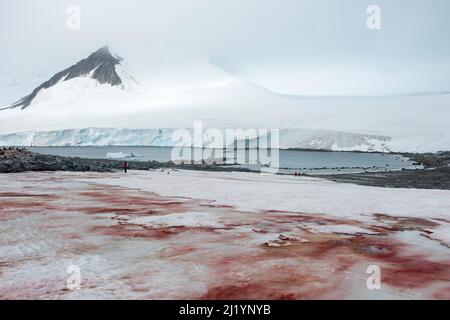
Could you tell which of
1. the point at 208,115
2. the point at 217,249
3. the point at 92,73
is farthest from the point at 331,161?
the point at 92,73

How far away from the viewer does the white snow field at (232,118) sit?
290ft

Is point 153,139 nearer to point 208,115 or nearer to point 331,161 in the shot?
point 208,115

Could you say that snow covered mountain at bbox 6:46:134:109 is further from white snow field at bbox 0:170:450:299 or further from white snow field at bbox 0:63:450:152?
white snow field at bbox 0:170:450:299

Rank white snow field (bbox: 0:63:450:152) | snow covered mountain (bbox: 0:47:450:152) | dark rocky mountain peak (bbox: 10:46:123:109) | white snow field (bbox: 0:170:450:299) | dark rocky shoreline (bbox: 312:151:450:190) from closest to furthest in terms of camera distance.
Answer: white snow field (bbox: 0:170:450:299) < dark rocky shoreline (bbox: 312:151:450:190) < white snow field (bbox: 0:63:450:152) < snow covered mountain (bbox: 0:47:450:152) < dark rocky mountain peak (bbox: 10:46:123:109)

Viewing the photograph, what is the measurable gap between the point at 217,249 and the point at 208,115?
11209 centimetres

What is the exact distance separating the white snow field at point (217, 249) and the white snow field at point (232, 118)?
70.6 metres

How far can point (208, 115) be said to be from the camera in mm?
118625

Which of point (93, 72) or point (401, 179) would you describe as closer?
point (401, 179)

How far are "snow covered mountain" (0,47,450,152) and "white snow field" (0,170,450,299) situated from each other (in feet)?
234

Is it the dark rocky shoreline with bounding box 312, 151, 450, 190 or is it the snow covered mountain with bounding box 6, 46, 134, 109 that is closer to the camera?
the dark rocky shoreline with bounding box 312, 151, 450, 190

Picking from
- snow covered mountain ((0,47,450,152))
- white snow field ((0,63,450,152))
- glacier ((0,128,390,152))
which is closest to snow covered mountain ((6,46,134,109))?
snow covered mountain ((0,47,450,152))

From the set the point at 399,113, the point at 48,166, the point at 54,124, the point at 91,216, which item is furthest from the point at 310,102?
the point at 91,216

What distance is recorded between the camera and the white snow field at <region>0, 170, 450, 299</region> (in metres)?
5.32

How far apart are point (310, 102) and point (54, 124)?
68754 mm
